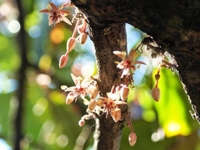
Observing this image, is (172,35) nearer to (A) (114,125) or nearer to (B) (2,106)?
(A) (114,125)

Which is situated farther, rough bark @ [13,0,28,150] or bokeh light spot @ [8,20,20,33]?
bokeh light spot @ [8,20,20,33]

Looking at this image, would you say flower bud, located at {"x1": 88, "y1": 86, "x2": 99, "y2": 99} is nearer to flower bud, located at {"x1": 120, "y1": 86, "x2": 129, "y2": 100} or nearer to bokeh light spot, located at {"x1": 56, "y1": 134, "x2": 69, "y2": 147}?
flower bud, located at {"x1": 120, "y1": 86, "x2": 129, "y2": 100}

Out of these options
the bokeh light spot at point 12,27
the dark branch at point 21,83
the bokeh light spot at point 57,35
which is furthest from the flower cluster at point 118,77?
the bokeh light spot at point 12,27

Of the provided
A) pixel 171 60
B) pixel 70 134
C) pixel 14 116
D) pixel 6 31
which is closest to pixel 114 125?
pixel 171 60

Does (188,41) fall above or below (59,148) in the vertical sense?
above

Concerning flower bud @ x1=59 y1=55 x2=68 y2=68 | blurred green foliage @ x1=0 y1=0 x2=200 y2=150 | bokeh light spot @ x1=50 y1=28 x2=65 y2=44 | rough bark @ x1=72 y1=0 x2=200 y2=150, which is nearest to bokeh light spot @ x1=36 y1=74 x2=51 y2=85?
blurred green foliage @ x1=0 y1=0 x2=200 y2=150

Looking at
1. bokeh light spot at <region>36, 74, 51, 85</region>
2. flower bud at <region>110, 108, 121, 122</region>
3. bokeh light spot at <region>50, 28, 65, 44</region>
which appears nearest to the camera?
flower bud at <region>110, 108, 121, 122</region>

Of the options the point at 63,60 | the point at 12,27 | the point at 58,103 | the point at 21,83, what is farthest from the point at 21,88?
the point at 12,27

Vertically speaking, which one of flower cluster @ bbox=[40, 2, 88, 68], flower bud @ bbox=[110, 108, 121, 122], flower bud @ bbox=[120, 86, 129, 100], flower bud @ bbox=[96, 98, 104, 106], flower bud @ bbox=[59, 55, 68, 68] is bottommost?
flower bud @ bbox=[110, 108, 121, 122]

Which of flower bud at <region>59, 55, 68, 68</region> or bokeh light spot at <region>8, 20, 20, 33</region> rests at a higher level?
flower bud at <region>59, 55, 68, 68</region>

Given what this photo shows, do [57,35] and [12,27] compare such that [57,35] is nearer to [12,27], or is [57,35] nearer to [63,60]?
[12,27]
